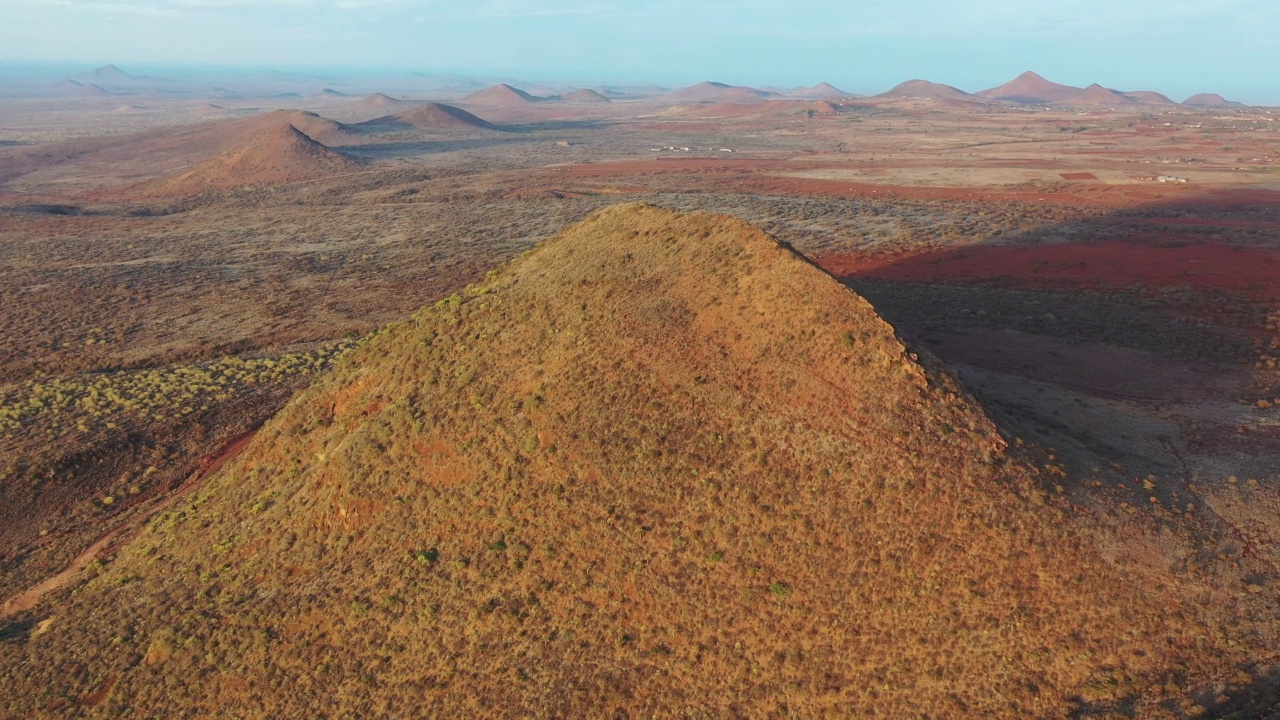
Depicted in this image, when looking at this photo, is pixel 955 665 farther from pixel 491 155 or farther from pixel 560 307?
pixel 491 155

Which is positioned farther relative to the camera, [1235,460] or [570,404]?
[1235,460]

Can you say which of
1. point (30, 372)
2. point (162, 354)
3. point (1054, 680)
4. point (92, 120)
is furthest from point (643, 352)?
point (92, 120)

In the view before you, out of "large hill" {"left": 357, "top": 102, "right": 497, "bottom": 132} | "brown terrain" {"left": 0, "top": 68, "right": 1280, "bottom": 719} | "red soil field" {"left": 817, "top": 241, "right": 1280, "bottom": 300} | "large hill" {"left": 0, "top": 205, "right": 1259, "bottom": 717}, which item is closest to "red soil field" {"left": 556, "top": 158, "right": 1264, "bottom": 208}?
"red soil field" {"left": 817, "top": 241, "right": 1280, "bottom": 300}

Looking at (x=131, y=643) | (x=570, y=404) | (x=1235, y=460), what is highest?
(x=570, y=404)

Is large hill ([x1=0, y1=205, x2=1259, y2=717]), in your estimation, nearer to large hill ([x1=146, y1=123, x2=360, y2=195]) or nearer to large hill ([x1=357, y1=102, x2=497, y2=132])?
large hill ([x1=146, y1=123, x2=360, y2=195])

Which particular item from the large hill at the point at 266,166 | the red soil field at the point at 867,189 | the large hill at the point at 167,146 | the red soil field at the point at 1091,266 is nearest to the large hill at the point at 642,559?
the red soil field at the point at 1091,266

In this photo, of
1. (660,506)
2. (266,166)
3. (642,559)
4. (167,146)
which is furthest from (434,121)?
(642,559)

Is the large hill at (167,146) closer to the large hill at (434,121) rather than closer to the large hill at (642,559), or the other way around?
the large hill at (434,121)
